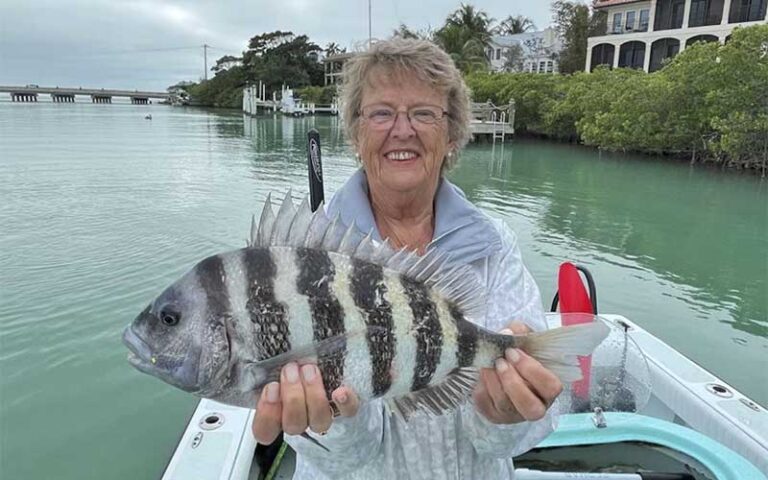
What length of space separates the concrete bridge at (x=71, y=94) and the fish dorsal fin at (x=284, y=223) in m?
118

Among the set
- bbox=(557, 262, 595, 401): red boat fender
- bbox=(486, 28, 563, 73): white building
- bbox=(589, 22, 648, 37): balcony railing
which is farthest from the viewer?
bbox=(486, 28, 563, 73): white building

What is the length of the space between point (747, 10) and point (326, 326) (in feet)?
126

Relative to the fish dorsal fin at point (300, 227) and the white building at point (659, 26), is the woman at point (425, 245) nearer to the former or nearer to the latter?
the fish dorsal fin at point (300, 227)

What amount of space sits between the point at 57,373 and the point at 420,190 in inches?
209

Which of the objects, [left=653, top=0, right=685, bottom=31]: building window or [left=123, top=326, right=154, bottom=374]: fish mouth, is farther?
[left=653, top=0, right=685, bottom=31]: building window

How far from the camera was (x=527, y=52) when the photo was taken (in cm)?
4969

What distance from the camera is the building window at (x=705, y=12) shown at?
32.7 metres

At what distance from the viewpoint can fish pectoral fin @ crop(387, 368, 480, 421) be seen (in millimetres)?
1320

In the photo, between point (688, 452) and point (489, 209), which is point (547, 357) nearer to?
point (688, 452)

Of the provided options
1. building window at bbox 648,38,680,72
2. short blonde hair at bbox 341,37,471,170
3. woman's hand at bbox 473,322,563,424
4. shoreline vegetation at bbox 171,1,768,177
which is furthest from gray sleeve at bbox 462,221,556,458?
building window at bbox 648,38,680,72

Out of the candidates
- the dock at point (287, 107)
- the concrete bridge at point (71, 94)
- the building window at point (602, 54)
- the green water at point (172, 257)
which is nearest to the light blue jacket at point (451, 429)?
the green water at point (172, 257)

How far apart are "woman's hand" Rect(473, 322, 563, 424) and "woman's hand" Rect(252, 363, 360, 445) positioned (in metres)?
0.34

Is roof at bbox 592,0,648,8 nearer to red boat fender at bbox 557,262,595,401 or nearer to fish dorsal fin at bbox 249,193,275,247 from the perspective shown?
red boat fender at bbox 557,262,595,401

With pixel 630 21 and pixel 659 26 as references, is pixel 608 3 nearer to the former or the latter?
pixel 630 21
